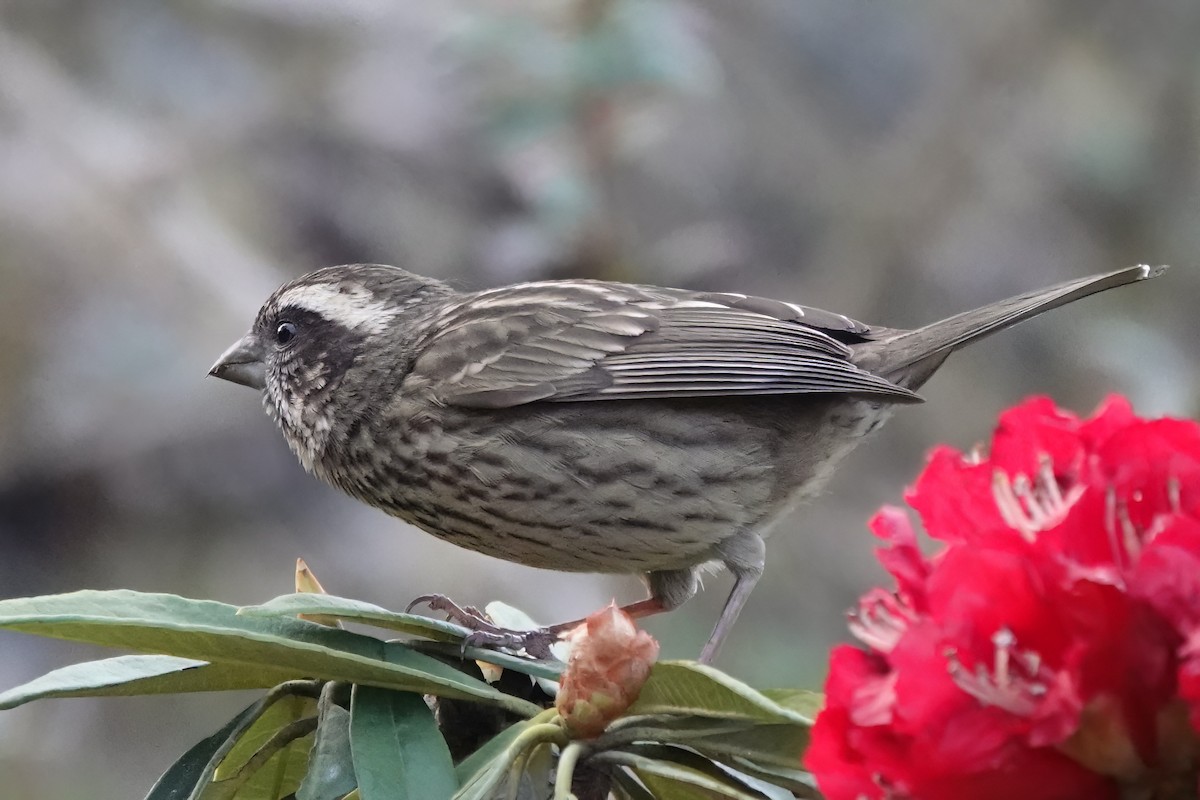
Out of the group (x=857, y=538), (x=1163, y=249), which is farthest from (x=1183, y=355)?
(x=857, y=538)

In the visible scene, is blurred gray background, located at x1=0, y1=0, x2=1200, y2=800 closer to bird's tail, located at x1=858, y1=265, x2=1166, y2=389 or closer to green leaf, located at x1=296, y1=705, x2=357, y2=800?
bird's tail, located at x1=858, y1=265, x2=1166, y2=389

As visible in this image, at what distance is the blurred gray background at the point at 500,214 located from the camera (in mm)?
3779

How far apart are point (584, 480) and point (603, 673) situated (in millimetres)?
992

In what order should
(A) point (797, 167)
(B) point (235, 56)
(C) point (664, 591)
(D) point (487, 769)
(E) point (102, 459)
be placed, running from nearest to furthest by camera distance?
(D) point (487, 769) < (C) point (664, 591) < (E) point (102, 459) < (B) point (235, 56) < (A) point (797, 167)

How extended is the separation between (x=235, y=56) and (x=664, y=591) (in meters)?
2.74

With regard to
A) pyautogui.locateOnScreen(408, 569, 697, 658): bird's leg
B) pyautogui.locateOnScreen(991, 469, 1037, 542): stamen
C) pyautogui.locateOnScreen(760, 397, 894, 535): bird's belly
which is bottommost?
pyautogui.locateOnScreen(991, 469, 1037, 542): stamen

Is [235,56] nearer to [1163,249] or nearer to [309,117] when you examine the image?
[309,117]

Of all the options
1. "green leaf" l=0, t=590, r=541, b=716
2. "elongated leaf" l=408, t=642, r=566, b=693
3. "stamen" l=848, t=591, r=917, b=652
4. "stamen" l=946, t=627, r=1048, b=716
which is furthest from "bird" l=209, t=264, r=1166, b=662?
"stamen" l=946, t=627, r=1048, b=716

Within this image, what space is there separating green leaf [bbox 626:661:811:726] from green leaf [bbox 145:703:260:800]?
14.7 inches

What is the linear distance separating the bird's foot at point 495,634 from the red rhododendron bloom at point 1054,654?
548 mm

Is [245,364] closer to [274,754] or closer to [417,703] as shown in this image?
[274,754]

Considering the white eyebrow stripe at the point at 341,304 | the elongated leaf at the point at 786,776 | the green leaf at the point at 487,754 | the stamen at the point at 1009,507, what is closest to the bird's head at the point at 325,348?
the white eyebrow stripe at the point at 341,304

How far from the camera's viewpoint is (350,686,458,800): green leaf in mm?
1026

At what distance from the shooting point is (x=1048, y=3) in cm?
432
